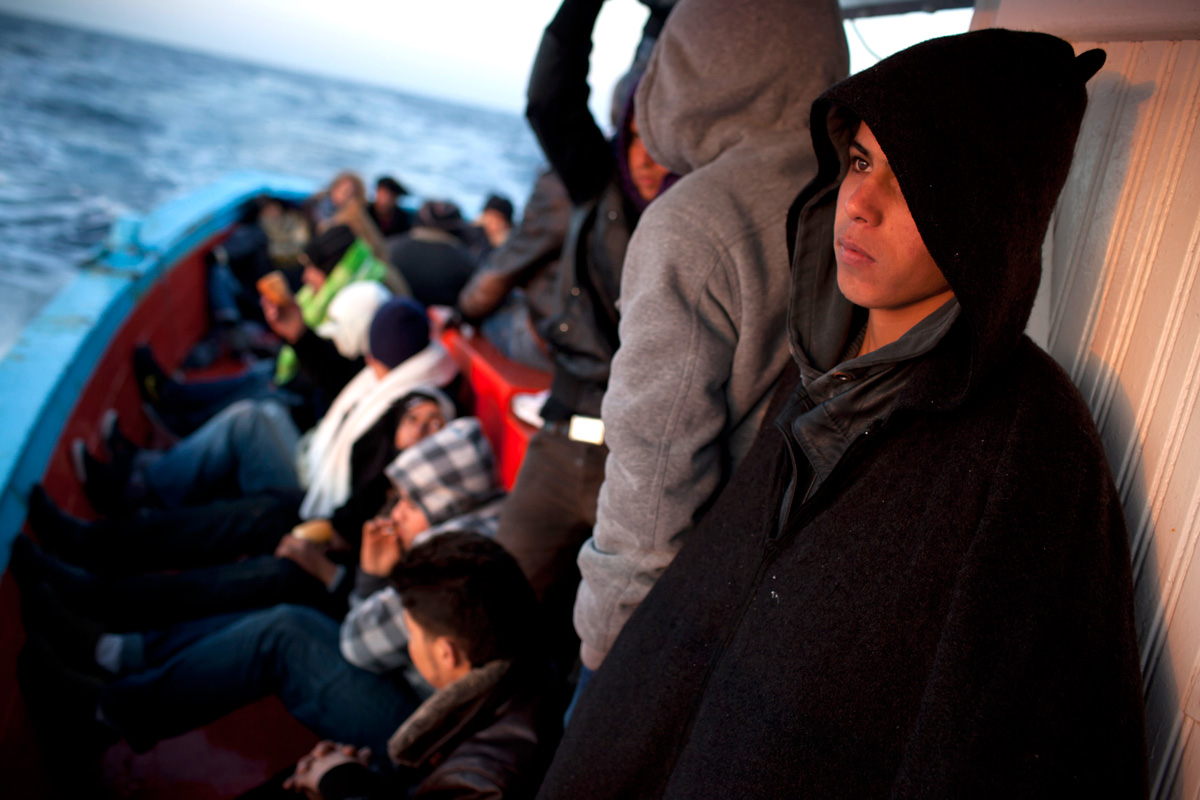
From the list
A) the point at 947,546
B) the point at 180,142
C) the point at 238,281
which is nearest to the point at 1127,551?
the point at 947,546

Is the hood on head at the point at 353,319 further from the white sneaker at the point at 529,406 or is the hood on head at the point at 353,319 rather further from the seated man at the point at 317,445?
the white sneaker at the point at 529,406

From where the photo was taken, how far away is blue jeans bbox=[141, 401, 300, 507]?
2.69 m

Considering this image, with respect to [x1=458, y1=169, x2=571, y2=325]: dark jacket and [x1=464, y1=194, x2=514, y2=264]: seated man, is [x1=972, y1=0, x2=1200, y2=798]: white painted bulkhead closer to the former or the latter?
[x1=458, y1=169, x2=571, y2=325]: dark jacket

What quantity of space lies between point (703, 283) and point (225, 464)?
2.28 metres

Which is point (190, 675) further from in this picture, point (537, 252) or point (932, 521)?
point (932, 521)

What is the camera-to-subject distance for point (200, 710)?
1.76 m

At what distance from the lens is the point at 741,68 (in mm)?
1134

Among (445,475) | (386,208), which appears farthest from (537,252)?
(386,208)

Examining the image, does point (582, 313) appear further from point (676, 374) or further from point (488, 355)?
point (488, 355)

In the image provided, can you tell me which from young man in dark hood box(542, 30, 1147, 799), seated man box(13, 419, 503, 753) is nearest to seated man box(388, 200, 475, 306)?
seated man box(13, 419, 503, 753)

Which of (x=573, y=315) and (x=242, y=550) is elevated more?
(x=573, y=315)

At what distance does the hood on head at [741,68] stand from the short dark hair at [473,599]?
0.87 m

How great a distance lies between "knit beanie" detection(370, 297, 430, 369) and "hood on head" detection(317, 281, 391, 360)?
546 millimetres

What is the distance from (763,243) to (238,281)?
5057 millimetres
